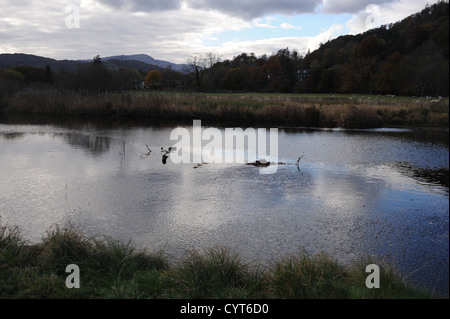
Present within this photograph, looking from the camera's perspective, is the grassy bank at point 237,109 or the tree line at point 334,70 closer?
the grassy bank at point 237,109

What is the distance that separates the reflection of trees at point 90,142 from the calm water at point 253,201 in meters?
0.40

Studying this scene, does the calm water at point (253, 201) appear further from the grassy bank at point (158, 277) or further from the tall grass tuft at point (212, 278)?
the tall grass tuft at point (212, 278)

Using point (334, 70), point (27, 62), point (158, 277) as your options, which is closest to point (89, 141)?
point (158, 277)

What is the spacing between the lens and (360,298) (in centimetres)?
372

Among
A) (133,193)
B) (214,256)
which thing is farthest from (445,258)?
(133,193)

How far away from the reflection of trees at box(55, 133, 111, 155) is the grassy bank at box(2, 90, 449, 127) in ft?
34.5

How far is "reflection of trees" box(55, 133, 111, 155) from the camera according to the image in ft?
53.1

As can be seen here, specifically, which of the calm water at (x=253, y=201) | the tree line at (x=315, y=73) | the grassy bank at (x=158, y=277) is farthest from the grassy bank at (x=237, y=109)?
the grassy bank at (x=158, y=277)

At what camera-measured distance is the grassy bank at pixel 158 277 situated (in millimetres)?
4098

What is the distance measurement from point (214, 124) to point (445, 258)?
21.0 m

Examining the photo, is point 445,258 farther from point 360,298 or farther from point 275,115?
point 275,115

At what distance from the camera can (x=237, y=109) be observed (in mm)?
28125

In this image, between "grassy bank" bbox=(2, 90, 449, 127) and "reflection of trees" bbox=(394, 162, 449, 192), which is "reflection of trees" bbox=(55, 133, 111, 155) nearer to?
"grassy bank" bbox=(2, 90, 449, 127)

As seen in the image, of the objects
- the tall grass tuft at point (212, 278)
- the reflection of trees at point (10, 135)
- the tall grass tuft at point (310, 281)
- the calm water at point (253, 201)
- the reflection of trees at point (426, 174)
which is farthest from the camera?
the reflection of trees at point (10, 135)
